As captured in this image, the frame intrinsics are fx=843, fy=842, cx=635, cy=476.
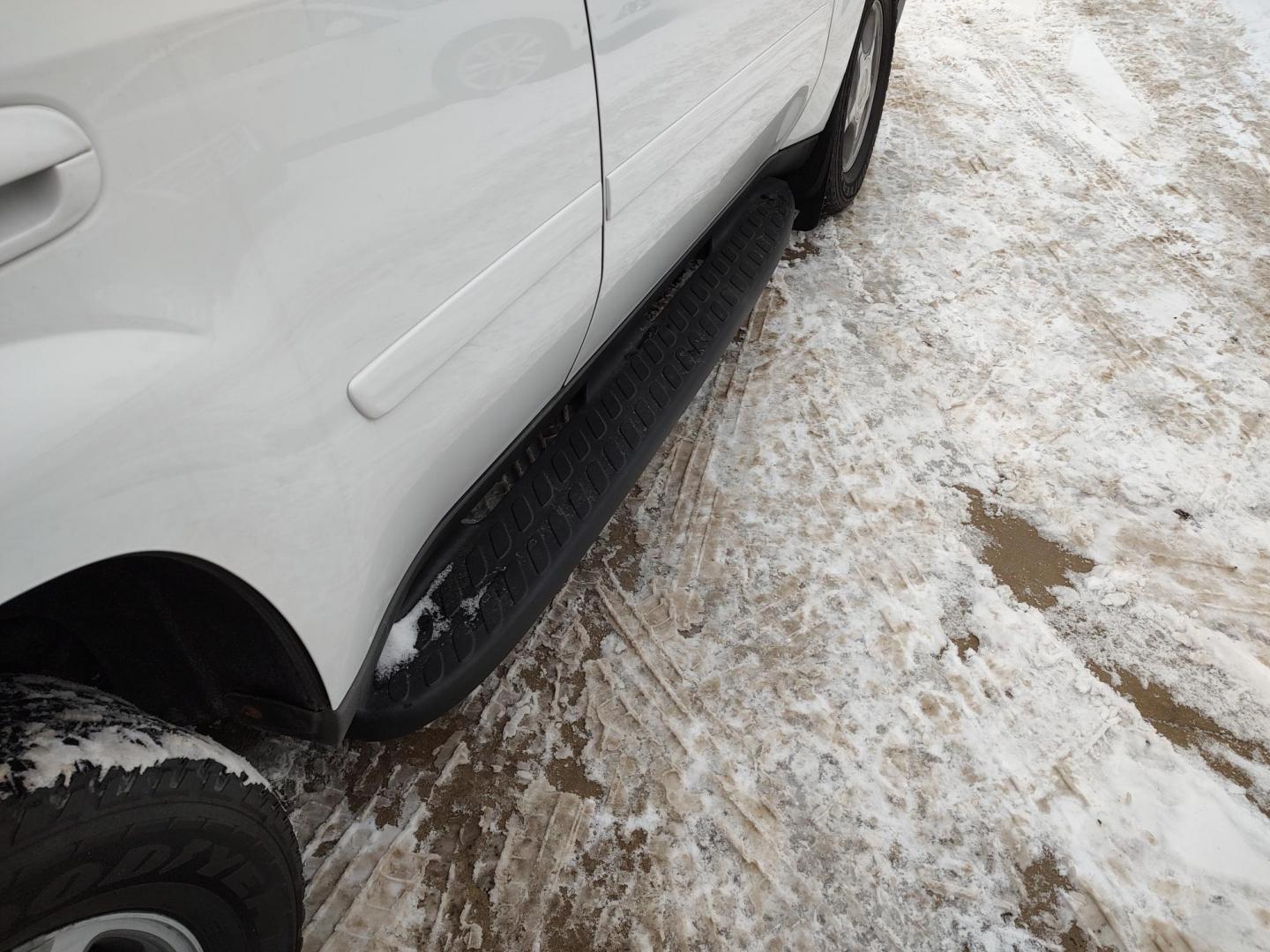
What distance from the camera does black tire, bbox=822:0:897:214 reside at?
286 cm

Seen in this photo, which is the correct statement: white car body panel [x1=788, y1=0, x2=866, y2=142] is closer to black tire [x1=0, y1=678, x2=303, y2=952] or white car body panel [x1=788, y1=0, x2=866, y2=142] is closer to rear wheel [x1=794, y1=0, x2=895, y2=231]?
rear wheel [x1=794, y1=0, x2=895, y2=231]

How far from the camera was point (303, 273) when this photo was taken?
93cm

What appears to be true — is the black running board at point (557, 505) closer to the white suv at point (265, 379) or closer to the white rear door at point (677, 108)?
the white suv at point (265, 379)

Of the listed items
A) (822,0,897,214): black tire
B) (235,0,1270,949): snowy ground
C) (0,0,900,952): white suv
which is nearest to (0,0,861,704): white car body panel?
(0,0,900,952): white suv

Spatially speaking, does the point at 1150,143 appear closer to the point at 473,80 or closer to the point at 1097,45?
the point at 1097,45

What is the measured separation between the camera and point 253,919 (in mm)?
1110

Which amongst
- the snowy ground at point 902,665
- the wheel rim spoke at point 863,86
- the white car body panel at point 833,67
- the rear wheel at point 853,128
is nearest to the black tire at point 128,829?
the snowy ground at point 902,665

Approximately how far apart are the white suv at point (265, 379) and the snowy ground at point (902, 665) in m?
0.40

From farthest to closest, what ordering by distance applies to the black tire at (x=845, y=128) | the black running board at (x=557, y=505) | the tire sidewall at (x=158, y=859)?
the black tire at (x=845, y=128) → the black running board at (x=557, y=505) → the tire sidewall at (x=158, y=859)

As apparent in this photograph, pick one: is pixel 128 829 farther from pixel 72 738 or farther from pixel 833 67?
pixel 833 67

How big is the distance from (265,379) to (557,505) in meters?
0.77

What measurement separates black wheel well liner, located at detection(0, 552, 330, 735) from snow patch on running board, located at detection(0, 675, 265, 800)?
8cm

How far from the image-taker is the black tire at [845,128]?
9.39ft

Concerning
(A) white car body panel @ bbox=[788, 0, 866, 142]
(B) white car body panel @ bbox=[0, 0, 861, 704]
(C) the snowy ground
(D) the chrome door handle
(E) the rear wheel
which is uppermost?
(D) the chrome door handle
